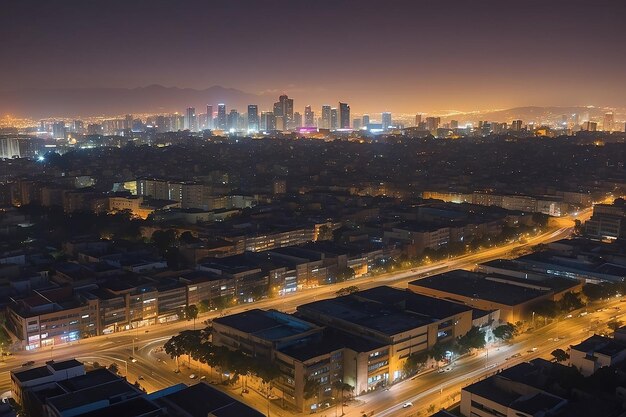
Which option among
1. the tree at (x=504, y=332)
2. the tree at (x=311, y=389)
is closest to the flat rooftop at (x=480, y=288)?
the tree at (x=504, y=332)

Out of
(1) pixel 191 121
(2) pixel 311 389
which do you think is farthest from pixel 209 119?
(2) pixel 311 389

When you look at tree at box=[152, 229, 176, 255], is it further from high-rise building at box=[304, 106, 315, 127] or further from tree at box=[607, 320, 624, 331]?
high-rise building at box=[304, 106, 315, 127]

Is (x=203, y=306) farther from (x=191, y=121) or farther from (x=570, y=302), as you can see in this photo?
(x=191, y=121)

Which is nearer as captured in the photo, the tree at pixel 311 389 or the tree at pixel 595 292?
the tree at pixel 311 389

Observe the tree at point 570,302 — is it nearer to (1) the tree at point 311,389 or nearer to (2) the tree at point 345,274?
(2) the tree at point 345,274

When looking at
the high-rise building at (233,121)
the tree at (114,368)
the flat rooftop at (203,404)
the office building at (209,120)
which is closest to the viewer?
the flat rooftop at (203,404)

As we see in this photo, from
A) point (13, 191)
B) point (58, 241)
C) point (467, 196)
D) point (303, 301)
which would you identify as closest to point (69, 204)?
point (13, 191)
